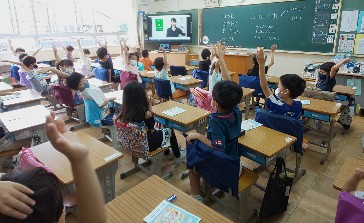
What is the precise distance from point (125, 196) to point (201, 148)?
2.03 feet

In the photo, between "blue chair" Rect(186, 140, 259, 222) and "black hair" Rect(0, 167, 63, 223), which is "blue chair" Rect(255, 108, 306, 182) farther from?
"black hair" Rect(0, 167, 63, 223)

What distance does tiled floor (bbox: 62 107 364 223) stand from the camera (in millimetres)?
2299

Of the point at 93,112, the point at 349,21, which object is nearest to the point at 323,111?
the point at 93,112

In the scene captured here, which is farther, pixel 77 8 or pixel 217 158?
pixel 77 8

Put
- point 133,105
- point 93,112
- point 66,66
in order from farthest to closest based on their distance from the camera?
point 66,66
point 93,112
point 133,105

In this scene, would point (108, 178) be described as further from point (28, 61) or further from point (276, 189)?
point (28, 61)

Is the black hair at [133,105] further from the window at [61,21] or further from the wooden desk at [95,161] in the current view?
the window at [61,21]

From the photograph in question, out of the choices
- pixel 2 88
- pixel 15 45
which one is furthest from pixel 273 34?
pixel 15 45

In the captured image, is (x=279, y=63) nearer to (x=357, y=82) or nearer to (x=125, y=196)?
(x=357, y=82)

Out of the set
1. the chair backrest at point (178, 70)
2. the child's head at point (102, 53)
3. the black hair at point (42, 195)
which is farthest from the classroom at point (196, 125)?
the chair backrest at point (178, 70)

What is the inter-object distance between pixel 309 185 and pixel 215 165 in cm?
163

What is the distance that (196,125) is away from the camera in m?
2.83

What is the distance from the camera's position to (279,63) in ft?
21.1

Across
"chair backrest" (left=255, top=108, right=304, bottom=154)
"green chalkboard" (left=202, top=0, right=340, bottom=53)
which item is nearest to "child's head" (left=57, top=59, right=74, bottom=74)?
"chair backrest" (left=255, top=108, right=304, bottom=154)
